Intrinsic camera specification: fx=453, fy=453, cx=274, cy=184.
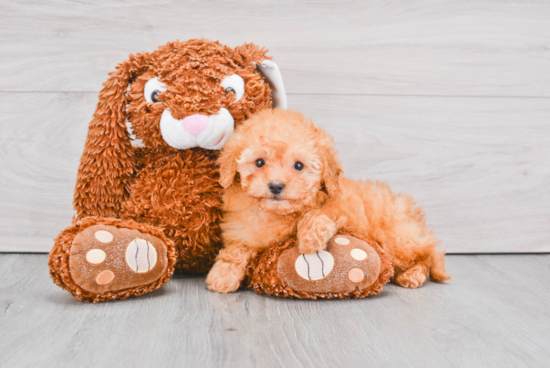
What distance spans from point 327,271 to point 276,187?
7.2 inches

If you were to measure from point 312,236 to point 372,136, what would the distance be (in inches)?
22.4

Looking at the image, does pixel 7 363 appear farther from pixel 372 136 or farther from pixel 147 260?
pixel 372 136

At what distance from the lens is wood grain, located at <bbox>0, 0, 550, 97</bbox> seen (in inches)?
47.8

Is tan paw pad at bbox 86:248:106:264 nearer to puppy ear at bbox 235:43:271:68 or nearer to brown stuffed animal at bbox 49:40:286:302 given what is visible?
brown stuffed animal at bbox 49:40:286:302

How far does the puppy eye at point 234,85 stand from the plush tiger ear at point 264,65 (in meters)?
0.05

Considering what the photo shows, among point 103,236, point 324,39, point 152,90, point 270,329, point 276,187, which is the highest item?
point 324,39

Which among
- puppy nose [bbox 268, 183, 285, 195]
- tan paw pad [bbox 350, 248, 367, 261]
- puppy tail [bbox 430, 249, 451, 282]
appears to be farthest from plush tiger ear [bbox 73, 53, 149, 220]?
puppy tail [bbox 430, 249, 451, 282]

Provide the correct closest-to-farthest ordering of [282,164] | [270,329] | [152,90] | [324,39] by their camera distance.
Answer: [270,329] < [282,164] < [152,90] < [324,39]

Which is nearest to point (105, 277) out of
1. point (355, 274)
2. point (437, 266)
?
point (355, 274)

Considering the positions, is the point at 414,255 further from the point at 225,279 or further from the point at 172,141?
the point at 172,141

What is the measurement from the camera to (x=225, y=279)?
35.1 inches

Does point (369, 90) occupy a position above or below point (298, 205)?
above

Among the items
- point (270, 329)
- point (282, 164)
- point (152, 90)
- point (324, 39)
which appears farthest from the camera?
point (324, 39)

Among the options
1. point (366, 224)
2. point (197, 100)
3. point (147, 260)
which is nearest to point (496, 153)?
point (366, 224)
